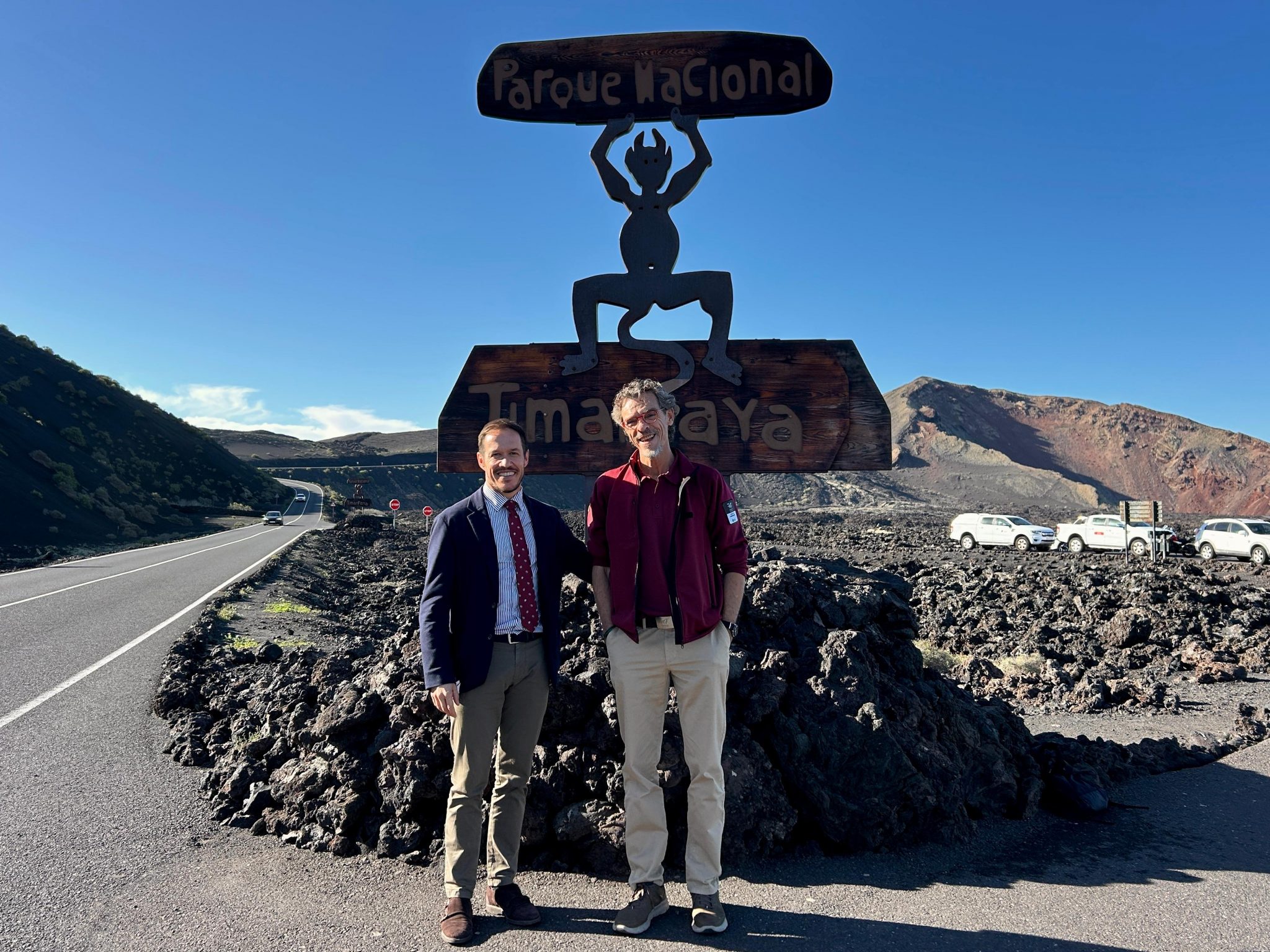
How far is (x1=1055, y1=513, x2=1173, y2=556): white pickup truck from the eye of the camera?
82.2ft

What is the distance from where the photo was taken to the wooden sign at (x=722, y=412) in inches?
156

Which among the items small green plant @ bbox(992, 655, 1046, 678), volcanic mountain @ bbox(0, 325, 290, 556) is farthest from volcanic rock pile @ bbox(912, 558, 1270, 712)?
volcanic mountain @ bbox(0, 325, 290, 556)

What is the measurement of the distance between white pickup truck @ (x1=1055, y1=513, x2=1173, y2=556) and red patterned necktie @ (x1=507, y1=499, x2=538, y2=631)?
2662 centimetres

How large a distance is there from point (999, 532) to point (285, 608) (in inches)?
1045

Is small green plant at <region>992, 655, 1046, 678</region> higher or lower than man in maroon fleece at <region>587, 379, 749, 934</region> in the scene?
lower

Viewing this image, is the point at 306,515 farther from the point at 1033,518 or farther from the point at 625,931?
the point at 625,931

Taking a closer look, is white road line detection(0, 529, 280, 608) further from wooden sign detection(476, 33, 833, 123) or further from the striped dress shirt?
the striped dress shirt

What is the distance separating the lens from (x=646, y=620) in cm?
278

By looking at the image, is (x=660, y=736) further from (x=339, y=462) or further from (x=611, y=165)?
(x=339, y=462)

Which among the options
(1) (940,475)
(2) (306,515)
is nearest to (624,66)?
(2) (306,515)

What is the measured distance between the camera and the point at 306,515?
5312 centimetres

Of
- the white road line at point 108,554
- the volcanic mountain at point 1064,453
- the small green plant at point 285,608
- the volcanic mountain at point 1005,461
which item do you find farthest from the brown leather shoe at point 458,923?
the volcanic mountain at point 1064,453

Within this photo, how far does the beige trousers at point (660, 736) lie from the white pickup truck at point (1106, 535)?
26.3 m

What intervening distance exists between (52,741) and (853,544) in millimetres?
28843
